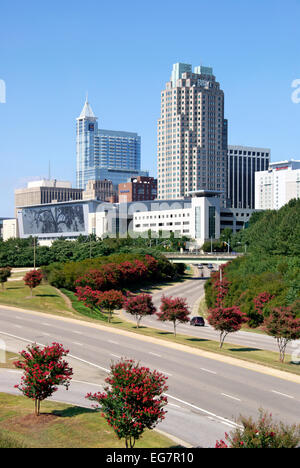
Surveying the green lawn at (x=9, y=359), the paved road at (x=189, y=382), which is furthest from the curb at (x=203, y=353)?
the green lawn at (x=9, y=359)

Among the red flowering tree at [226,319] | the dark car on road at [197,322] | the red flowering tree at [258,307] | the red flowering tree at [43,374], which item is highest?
the red flowering tree at [43,374]

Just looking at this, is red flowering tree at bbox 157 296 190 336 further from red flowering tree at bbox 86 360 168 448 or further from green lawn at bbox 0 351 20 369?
red flowering tree at bbox 86 360 168 448

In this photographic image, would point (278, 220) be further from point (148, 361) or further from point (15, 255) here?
point (148, 361)

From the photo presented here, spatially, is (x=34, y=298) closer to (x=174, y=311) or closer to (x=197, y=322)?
(x=197, y=322)

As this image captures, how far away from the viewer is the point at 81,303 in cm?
8344

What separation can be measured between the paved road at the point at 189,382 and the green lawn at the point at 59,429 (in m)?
2.12

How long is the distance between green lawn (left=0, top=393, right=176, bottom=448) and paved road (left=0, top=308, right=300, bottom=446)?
2.12m

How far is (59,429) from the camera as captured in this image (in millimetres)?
23484

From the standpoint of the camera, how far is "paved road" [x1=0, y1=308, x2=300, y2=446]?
25.5 m

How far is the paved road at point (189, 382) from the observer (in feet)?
83.6

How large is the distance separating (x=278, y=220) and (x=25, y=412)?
313 feet

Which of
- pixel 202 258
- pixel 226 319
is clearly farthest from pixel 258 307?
pixel 202 258

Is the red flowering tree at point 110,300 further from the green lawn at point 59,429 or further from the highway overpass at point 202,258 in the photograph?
the highway overpass at point 202,258

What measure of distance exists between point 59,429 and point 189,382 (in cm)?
1126
